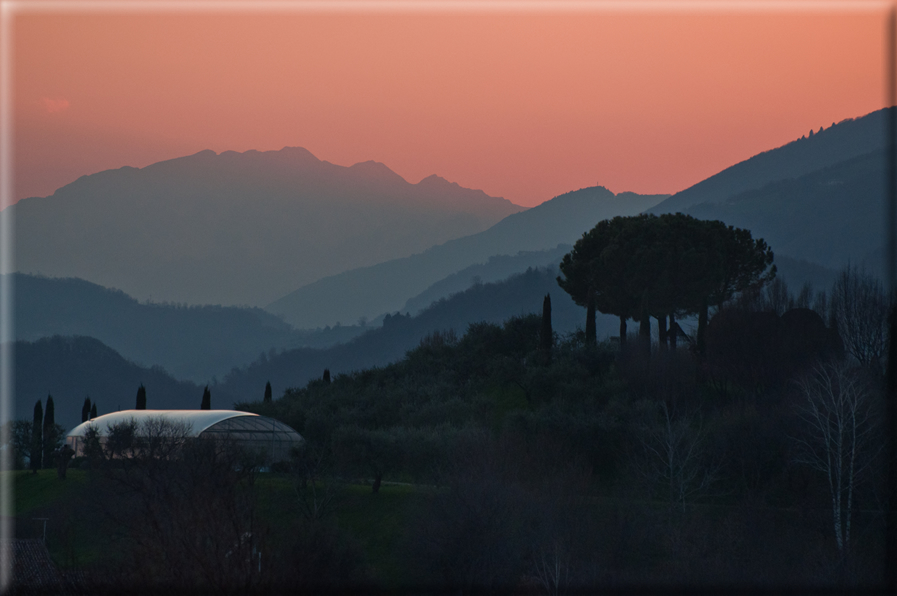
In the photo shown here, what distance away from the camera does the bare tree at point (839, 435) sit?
99.0 feet

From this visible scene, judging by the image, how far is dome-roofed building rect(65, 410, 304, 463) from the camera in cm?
4497

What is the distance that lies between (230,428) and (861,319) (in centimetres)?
3407

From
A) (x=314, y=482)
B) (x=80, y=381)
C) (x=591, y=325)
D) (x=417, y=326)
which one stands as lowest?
(x=314, y=482)

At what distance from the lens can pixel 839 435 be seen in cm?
3052

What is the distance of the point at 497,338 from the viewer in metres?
58.6

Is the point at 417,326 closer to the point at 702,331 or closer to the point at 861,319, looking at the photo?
the point at 702,331

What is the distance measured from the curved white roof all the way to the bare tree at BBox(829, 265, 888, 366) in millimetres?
32646

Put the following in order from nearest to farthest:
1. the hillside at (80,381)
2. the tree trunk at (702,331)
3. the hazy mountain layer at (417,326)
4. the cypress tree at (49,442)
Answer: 1. the tree trunk at (702,331)
2. the cypress tree at (49,442)
3. the hillside at (80,381)
4. the hazy mountain layer at (417,326)

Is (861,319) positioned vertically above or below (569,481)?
above

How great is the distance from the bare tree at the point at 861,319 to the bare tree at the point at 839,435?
980cm

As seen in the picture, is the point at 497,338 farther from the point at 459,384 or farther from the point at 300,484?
the point at 300,484

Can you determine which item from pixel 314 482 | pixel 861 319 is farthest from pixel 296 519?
pixel 861 319

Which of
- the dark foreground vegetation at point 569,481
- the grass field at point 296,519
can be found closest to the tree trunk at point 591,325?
the dark foreground vegetation at point 569,481

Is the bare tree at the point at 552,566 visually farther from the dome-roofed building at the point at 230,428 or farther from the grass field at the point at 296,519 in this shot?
the dome-roofed building at the point at 230,428
